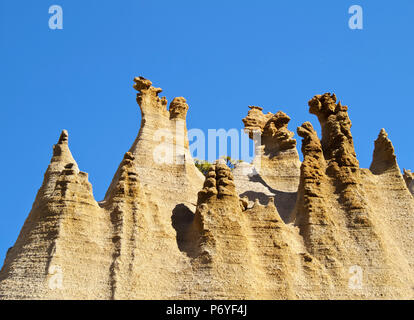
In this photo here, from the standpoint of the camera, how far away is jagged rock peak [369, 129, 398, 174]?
48.2 m

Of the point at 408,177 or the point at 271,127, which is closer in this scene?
the point at 271,127

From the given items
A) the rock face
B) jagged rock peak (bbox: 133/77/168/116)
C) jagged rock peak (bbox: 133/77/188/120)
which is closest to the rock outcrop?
the rock face

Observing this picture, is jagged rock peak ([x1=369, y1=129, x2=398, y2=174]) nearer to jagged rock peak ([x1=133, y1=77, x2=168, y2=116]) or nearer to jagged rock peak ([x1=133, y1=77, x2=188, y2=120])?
jagged rock peak ([x1=133, y1=77, x2=188, y2=120])

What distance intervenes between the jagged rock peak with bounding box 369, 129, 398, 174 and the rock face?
0.26 feet

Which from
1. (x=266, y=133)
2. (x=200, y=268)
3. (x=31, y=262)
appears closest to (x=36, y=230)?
(x=31, y=262)

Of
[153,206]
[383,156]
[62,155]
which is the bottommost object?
[153,206]

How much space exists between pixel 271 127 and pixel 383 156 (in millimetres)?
8322

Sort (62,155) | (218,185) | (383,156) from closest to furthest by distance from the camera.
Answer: (218,185), (62,155), (383,156)

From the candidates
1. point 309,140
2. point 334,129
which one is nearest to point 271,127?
point 334,129

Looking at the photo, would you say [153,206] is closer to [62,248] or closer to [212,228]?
[212,228]

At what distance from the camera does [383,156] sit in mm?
48906

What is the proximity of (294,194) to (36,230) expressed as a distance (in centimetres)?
1762
